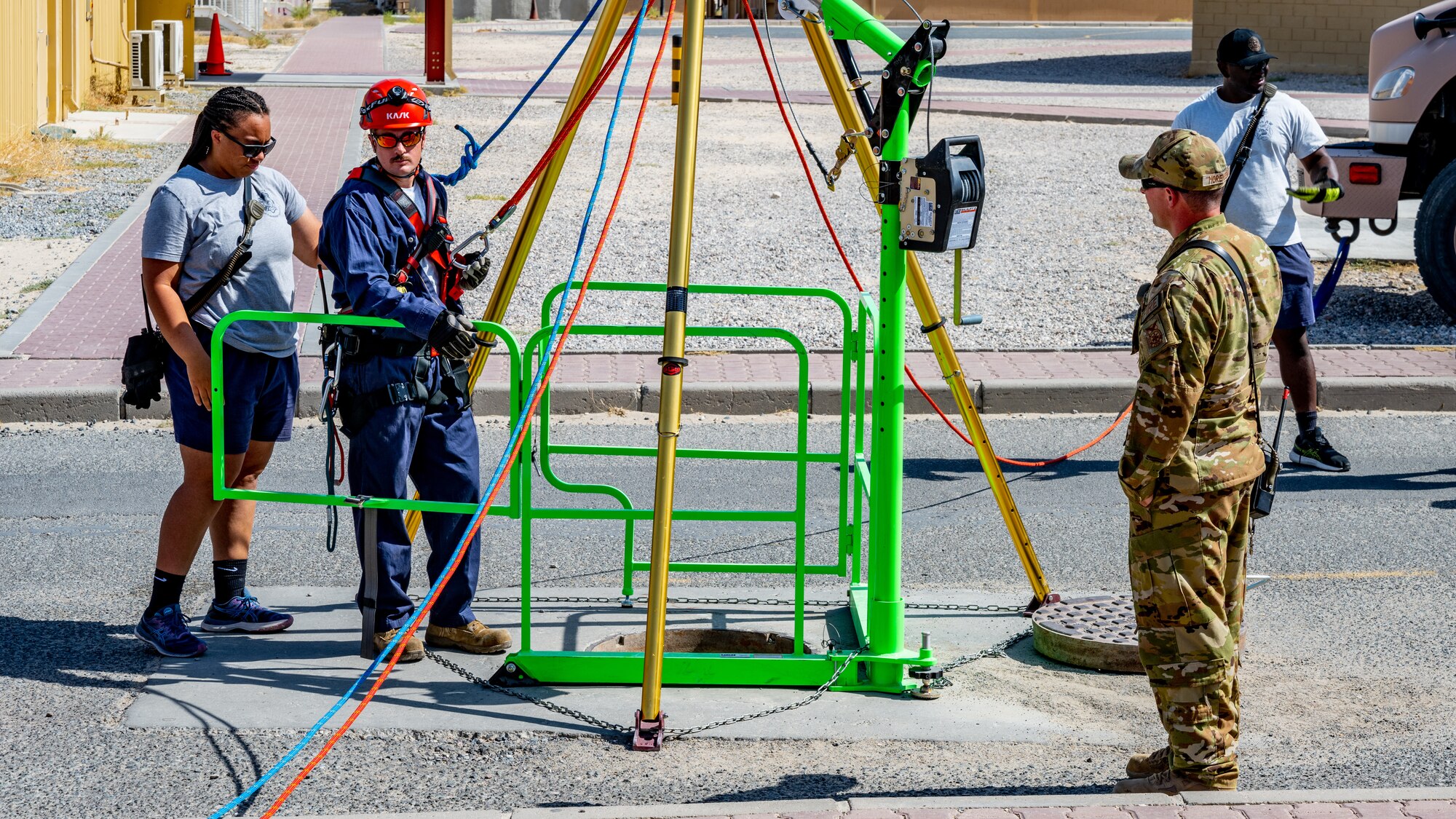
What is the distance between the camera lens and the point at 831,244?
1236cm

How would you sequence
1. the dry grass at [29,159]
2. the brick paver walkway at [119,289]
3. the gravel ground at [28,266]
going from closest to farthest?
the brick paver walkway at [119,289] < the gravel ground at [28,266] < the dry grass at [29,159]

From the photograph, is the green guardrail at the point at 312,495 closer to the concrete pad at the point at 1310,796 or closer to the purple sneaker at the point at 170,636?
the purple sneaker at the point at 170,636

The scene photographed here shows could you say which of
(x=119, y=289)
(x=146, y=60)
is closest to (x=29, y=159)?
(x=146, y=60)

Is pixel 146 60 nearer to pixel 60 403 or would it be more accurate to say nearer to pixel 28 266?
pixel 28 266

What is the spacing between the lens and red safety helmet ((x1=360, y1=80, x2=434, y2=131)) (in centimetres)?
488

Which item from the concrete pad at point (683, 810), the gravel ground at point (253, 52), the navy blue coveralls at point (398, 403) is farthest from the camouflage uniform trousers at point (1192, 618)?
the gravel ground at point (253, 52)

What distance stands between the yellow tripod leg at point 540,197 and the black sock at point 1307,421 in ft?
14.1

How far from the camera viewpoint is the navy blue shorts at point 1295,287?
7328 millimetres

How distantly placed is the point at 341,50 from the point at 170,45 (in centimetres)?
1164

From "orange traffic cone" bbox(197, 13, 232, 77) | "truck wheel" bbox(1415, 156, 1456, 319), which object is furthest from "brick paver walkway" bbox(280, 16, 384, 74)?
"truck wheel" bbox(1415, 156, 1456, 319)

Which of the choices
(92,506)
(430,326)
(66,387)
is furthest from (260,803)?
(66,387)

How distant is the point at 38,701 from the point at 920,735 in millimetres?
2774

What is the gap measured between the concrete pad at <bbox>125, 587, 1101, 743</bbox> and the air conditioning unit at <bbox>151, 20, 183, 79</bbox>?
1847 cm

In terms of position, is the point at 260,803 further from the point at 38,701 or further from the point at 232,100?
the point at 232,100
